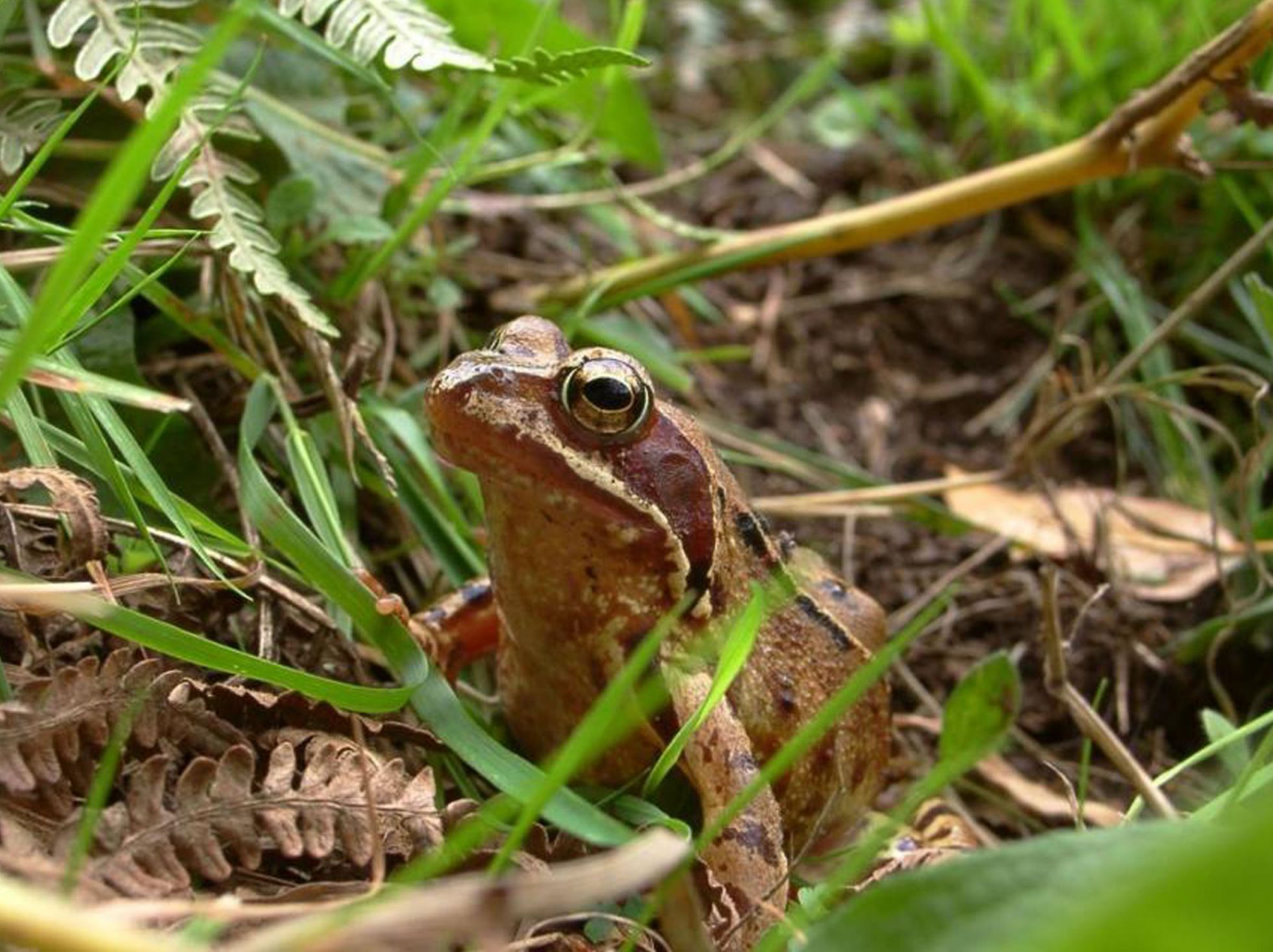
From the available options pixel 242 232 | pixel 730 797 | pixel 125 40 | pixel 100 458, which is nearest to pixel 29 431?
pixel 100 458

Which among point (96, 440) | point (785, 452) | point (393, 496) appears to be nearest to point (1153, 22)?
point (785, 452)

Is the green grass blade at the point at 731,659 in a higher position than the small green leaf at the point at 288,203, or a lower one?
lower

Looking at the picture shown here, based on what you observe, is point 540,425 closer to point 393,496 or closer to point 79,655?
point 393,496

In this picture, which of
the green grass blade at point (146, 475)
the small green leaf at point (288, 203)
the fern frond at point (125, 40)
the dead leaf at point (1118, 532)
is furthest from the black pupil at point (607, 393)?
the dead leaf at point (1118, 532)

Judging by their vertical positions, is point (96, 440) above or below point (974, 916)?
above

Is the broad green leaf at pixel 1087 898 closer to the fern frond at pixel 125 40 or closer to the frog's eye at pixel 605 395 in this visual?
the frog's eye at pixel 605 395

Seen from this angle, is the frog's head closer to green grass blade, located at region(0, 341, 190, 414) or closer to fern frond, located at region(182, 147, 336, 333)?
fern frond, located at region(182, 147, 336, 333)
